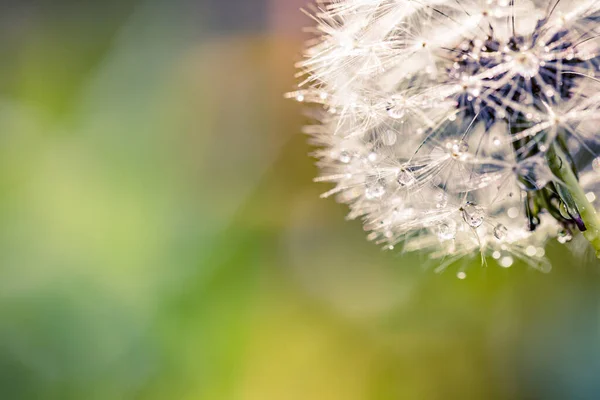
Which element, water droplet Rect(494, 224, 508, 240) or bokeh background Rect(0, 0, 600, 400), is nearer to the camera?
water droplet Rect(494, 224, 508, 240)

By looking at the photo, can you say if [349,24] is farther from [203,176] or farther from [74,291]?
[74,291]

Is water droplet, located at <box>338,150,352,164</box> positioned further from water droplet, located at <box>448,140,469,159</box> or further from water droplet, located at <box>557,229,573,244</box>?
water droplet, located at <box>557,229,573,244</box>

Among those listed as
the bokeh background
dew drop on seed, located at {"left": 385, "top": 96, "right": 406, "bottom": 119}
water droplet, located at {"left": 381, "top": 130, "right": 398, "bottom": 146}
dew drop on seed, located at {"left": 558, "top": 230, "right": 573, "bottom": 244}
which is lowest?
the bokeh background

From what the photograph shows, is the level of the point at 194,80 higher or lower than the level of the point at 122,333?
higher

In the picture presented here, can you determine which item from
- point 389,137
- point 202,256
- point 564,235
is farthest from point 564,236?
point 202,256

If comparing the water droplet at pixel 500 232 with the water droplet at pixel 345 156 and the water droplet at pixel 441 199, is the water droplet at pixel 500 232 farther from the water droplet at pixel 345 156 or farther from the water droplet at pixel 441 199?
the water droplet at pixel 345 156

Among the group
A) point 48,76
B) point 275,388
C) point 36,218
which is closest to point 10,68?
point 48,76

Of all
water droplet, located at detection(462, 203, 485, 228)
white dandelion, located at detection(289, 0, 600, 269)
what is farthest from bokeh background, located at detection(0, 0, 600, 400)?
water droplet, located at detection(462, 203, 485, 228)

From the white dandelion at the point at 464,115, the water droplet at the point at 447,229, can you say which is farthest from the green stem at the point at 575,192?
the water droplet at the point at 447,229
